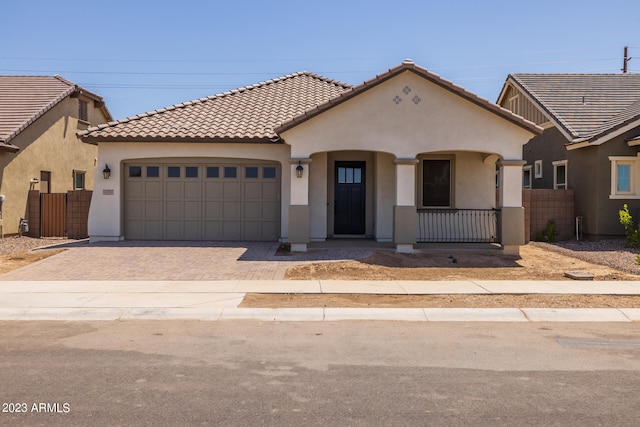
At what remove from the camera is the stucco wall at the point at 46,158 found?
2106 cm

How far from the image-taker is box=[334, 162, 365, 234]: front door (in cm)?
1948

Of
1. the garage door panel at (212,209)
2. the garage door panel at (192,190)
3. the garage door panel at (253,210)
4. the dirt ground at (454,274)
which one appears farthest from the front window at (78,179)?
the dirt ground at (454,274)

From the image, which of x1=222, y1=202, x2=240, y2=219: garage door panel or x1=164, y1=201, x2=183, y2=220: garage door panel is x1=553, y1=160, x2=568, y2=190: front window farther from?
x1=164, y1=201, x2=183, y2=220: garage door panel

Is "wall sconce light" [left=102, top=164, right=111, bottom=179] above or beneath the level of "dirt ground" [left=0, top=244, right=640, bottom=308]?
above

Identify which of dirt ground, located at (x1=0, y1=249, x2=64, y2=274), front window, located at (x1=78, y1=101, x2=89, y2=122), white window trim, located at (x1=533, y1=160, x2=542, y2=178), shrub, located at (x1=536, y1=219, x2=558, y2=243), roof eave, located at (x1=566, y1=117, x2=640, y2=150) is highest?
front window, located at (x1=78, y1=101, x2=89, y2=122)

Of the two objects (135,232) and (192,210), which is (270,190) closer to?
(192,210)

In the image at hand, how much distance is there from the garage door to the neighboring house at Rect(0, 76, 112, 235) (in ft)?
17.3

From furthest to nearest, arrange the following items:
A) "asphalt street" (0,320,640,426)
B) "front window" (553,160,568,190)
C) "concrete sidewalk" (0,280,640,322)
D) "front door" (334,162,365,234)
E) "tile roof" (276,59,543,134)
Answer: "front window" (553,160,568,190) < "front door" (334,162,365,234) < "tile roof" (276,59,543,134) < "concrete sidewalk" (0,280,640,322) < "asphalt street" (0,320,640,426)

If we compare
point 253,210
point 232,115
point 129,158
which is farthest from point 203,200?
point 232,115

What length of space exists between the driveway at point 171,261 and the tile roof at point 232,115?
3295mm

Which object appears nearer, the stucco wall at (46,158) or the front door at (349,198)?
the front door at (349,198)

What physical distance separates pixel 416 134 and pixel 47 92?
16447mm

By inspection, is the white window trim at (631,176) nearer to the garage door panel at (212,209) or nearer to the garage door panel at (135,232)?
the garage door panel at (212,209)

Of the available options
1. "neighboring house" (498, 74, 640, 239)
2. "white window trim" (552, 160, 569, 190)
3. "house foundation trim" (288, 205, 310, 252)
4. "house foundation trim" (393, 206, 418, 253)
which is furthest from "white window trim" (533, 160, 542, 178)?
"house foundation trim" (288, 205, 310, 252)
